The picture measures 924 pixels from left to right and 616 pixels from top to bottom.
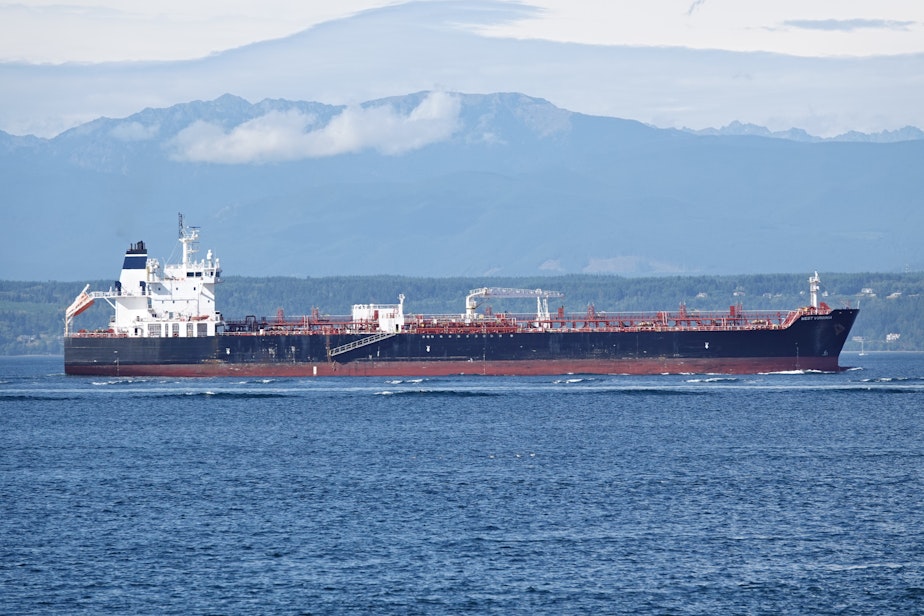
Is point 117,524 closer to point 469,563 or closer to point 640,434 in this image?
point 469,563

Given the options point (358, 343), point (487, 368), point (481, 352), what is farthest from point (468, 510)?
point (358, 343)

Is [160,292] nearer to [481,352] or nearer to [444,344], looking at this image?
[444,344]

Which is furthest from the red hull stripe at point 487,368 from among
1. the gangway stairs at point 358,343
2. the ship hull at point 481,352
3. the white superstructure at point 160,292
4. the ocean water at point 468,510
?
the ocean water at point 468,510

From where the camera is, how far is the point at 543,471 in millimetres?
50875

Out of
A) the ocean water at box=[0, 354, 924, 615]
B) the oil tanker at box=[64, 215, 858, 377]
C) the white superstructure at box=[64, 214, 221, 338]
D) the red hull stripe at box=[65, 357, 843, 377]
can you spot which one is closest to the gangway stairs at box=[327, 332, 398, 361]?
the oil tanker at box=[64, 215, 858, 377]

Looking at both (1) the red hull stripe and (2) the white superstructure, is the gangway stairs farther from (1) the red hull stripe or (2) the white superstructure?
(2) the white superstructure

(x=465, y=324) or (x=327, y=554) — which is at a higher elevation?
(x=465, y=324)

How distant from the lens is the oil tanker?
314ft

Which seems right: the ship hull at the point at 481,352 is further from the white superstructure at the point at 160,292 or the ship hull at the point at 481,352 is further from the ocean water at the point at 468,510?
the ocean water at the point at 468,510

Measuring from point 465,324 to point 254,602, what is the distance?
67119 millimetres

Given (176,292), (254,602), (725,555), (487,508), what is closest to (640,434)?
(487,508)

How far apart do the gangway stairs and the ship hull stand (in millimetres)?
93

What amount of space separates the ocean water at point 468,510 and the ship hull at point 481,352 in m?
20.5

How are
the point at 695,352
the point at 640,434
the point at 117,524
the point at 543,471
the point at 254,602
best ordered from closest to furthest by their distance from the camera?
1. the point at 254,602
2. the point at 117,524
3. the point at 543,471
4. the point at 640,434
5. the point at 695,352
